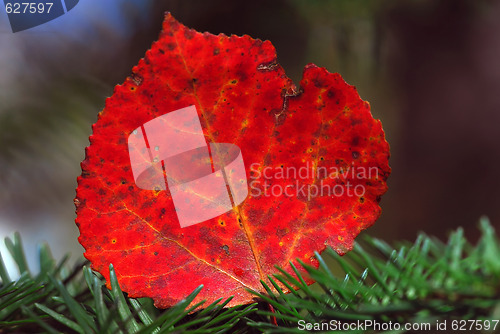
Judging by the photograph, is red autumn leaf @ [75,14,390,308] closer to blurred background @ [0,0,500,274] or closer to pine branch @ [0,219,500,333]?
pine branch @ [0,219,500,333]

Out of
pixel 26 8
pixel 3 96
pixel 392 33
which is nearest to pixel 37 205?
pixel 3 96

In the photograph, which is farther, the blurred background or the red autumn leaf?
the blurred background
